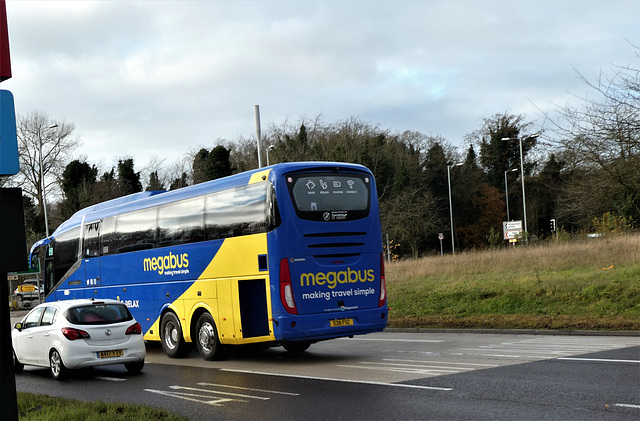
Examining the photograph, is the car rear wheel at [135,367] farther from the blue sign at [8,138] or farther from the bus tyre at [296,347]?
the blue sign at [8,138]

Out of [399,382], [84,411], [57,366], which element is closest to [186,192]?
[57,366]

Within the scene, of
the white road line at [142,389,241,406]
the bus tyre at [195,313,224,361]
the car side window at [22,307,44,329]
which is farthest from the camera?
the bus tyre at [195,313,224,361]

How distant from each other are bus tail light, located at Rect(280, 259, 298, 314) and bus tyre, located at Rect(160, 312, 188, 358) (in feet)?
13.0

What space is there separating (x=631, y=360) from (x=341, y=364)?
515 centimetres

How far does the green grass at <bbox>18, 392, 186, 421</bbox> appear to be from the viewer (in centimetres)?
862

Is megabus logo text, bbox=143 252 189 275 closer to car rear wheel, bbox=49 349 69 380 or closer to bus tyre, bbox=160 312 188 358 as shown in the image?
bus tyre, bbox=160 312 188 358

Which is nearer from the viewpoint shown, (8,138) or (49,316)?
(8,138)

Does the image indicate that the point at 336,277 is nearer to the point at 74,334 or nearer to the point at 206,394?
the point at 206,394

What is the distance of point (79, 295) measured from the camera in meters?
21.4

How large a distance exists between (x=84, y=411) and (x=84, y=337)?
5054 millimetres

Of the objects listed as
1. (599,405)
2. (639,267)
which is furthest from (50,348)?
(639,267)

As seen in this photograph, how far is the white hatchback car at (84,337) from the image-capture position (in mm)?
13758

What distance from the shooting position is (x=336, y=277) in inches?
574

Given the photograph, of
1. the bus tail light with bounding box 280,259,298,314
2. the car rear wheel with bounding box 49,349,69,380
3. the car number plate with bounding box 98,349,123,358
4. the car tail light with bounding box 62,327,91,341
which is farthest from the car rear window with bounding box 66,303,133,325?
the bus tail light with bounding box 280,259,298,314
